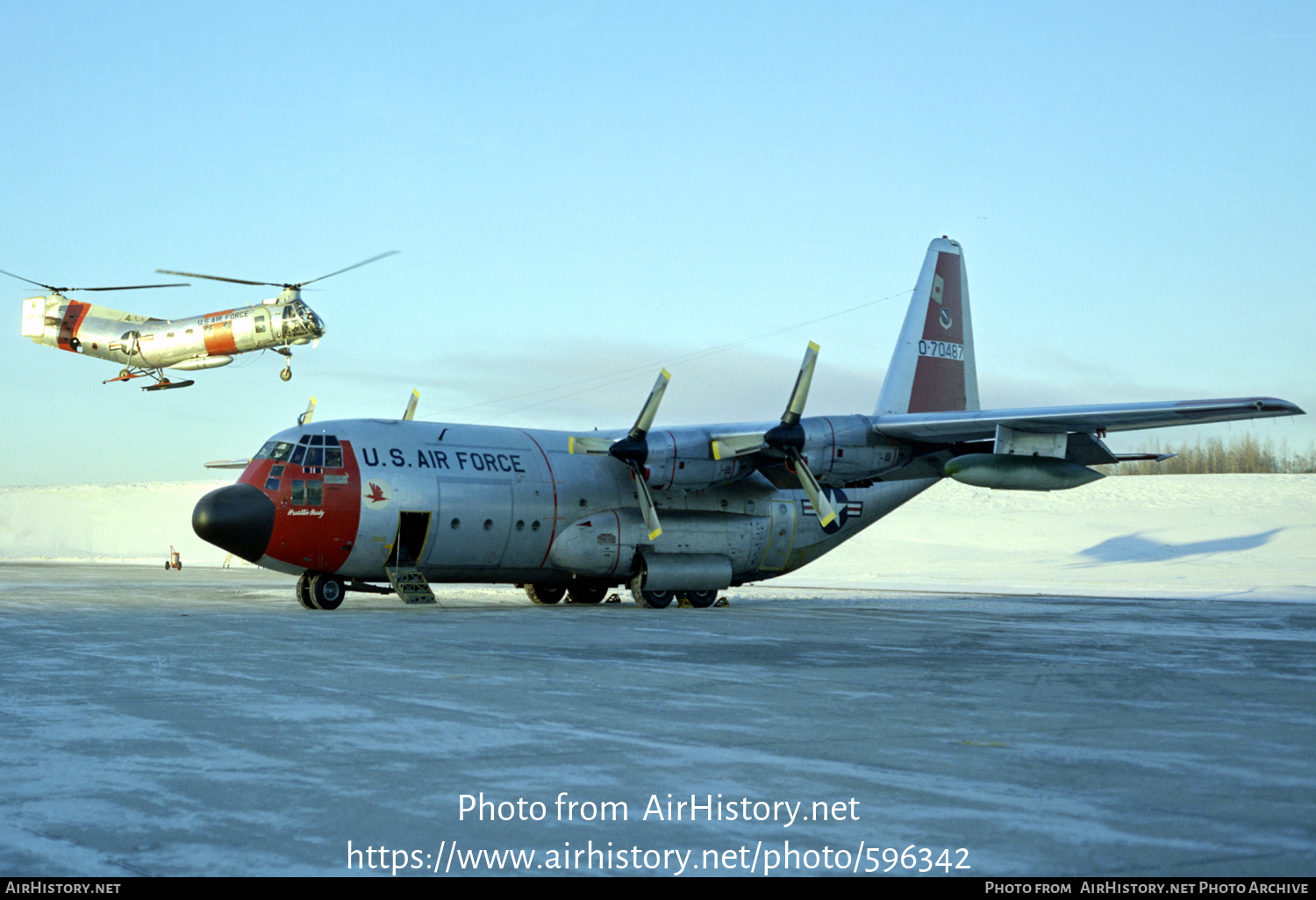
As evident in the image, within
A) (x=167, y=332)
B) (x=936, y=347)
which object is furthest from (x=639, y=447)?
(x=167, y=332)

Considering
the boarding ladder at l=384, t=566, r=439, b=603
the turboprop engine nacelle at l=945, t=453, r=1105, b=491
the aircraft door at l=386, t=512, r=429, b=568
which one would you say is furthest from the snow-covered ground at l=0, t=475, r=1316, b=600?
the aircraft door at l=386, t=512, r=429, b=568

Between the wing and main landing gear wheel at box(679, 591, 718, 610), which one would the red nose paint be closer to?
main landing gear wheel at box(679, 591, 718, 610)

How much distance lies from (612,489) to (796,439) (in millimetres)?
4402

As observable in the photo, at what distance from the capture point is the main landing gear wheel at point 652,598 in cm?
2536

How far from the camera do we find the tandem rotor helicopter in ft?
110

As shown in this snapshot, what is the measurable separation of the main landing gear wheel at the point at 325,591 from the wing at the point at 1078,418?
39.4 feet

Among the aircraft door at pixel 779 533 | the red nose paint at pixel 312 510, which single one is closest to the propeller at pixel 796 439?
the aircraft door at pixel 779 533

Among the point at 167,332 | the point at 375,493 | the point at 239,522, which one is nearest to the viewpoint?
the point at 239,522

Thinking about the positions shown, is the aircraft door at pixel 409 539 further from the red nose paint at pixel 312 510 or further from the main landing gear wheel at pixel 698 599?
the main landing gear wheel at pixel 698 599

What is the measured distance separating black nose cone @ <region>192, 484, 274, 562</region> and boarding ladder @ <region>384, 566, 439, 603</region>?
253cm

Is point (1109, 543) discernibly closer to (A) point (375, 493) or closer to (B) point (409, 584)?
(B) point (409, 584)

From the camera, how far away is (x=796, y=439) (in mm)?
23938

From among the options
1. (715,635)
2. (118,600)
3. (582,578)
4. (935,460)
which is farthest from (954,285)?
(118,600)

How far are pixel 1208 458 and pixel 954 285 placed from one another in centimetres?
7160
